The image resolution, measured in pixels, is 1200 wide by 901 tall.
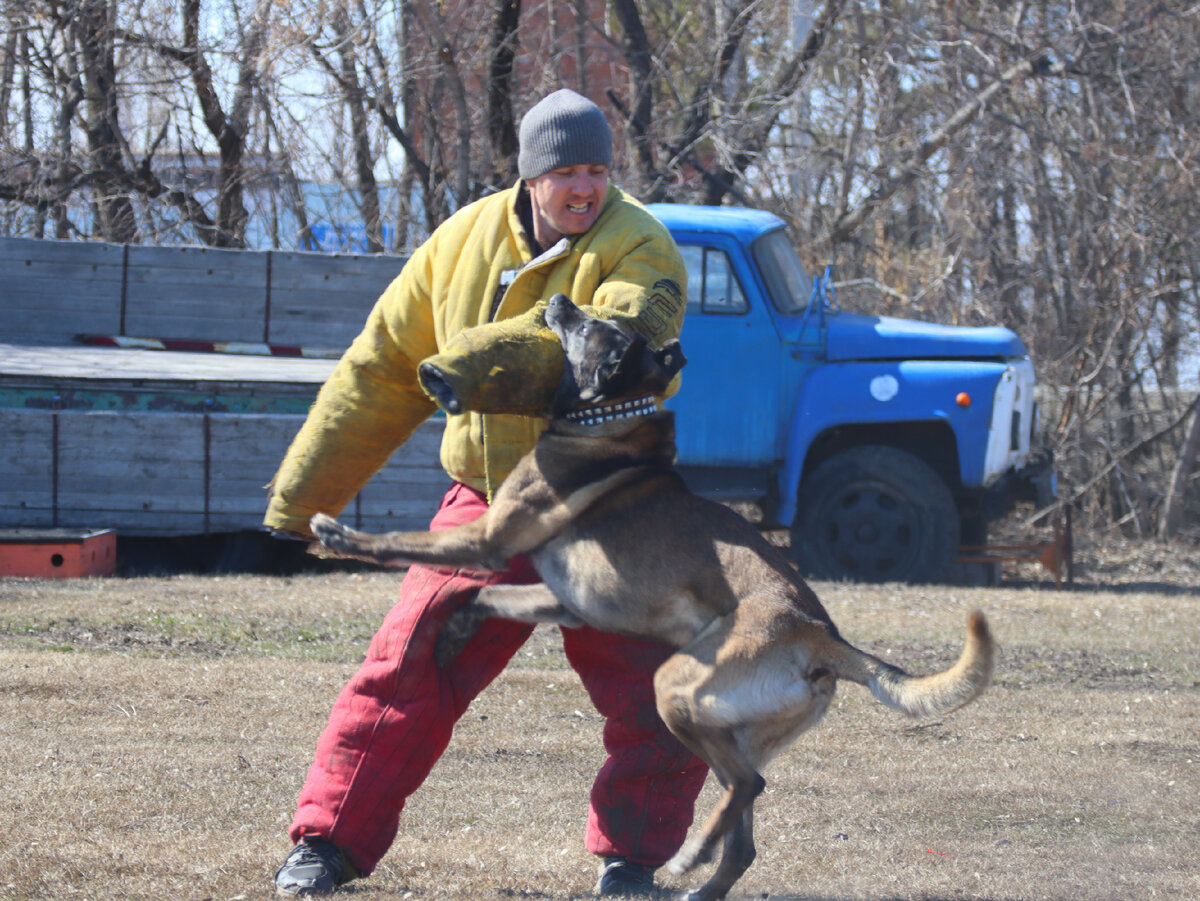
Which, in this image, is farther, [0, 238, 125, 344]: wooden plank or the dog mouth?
[0, 238, 125, 344]: wooden plank

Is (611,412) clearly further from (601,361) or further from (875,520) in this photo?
(875,520)

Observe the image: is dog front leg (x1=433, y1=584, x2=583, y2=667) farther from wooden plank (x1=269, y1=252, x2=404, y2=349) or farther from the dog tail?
wooden plank (x1=269, y1=252, x2=404, y2=349)

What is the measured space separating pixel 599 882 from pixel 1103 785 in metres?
2.06

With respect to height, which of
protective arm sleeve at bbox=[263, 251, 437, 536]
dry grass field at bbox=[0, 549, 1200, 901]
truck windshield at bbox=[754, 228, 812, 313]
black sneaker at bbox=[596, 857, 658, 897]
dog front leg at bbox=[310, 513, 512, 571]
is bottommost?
dry grass field at bbox=[0, 549, 1200, 901]

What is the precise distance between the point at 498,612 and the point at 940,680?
3.40ft

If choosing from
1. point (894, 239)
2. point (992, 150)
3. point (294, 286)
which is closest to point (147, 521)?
point (294, 286)

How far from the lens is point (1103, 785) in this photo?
4246 millimetres

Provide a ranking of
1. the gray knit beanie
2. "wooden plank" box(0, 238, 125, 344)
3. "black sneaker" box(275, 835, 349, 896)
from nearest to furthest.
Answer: "black sneaker" box(275, 835, 349, 896), the gray knit beanie, "wooden plank" box(0, 238, 125, 344)

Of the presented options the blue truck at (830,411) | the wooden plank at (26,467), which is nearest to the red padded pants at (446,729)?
the blue truck at (830,411)

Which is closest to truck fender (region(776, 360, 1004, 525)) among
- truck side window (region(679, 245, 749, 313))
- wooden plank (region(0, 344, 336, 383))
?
truck side window (region(679, 245, 749, 313))

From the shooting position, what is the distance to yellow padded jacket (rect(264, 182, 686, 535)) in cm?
295

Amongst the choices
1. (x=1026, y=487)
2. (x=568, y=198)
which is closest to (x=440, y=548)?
(x=568, y=198)

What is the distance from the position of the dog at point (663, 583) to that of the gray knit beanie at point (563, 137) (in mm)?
427

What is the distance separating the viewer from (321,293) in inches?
373
